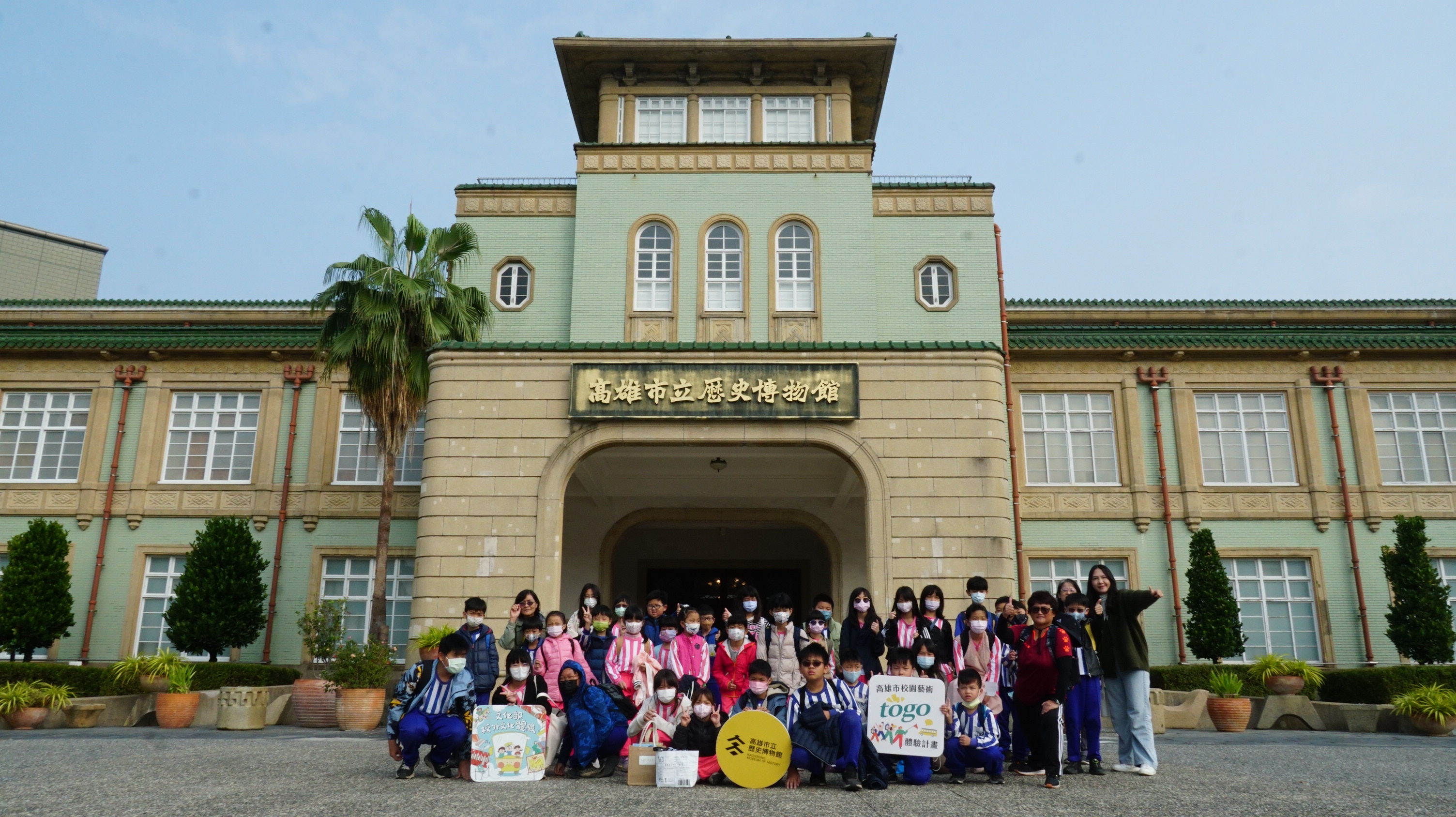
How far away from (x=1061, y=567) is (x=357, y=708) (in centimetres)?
1375

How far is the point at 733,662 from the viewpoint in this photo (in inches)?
374

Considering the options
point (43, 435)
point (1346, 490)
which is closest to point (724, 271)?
point (1346, 490)

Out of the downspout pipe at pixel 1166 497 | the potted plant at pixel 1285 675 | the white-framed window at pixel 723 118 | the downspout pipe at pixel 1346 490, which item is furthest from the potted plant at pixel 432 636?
the downspout pipe at pixel 1346 490

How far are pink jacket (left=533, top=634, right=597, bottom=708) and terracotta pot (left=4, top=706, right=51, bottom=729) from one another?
10.0 meters

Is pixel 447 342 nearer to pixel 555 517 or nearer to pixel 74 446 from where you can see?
pixel 555 517

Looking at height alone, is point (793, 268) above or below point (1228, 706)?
above

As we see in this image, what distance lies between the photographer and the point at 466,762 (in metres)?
8.34

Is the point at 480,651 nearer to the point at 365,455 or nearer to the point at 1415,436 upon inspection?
the point at 365,455

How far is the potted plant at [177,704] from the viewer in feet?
48.1

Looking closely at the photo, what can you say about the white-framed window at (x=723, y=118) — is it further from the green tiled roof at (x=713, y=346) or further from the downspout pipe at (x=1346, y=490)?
the downspout pipe at (x=1346, y=490)

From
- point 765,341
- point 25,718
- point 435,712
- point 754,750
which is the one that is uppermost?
point 765,341

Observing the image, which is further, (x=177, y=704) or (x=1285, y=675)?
(x=1285, y=675)

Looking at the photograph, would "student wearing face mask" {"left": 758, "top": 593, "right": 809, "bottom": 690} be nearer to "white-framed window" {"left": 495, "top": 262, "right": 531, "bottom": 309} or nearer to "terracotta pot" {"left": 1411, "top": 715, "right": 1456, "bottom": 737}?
"terracotta pot" {"left": 1411, "top": 715, "right": 1456, "bottom": 737}

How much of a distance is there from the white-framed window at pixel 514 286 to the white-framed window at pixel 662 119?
4.15 m
